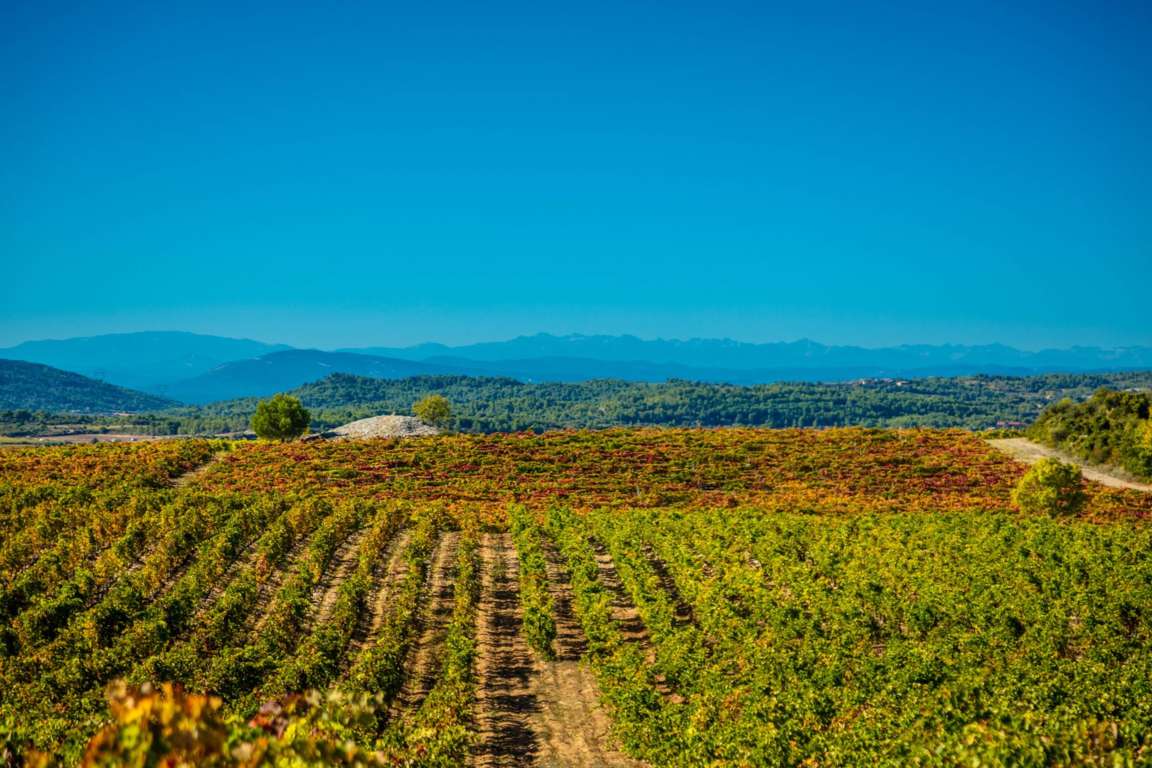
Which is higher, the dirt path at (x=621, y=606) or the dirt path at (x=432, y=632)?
the dirt path at (x=432, y=632)

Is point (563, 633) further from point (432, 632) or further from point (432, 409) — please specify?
point (432, 409)

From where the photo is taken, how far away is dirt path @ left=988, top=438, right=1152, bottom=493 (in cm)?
6147

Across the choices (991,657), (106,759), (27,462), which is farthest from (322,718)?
(27,462)

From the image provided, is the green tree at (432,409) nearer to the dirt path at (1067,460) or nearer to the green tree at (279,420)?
the green tree at (279,420)

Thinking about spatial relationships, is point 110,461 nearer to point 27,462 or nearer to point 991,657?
point 27,462

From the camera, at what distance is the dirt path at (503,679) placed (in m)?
19.2

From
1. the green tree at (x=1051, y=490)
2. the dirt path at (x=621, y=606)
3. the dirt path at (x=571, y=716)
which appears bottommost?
the dirt path at (x=571, y=716)

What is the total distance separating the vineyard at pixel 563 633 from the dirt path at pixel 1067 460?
10.4 meters

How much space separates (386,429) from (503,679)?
83.3 metres

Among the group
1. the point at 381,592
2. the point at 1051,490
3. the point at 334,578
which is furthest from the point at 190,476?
the point at 1051,490

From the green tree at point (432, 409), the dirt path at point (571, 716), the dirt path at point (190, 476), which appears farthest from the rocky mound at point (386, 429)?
the dirt path at point (571, 716)

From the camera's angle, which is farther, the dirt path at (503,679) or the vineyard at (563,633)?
the dirt path at (503,679)

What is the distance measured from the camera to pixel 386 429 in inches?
4043

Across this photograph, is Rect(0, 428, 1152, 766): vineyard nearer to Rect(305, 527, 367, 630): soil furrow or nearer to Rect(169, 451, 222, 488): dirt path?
Rect(305, 527, 367, 630): soil furrow
